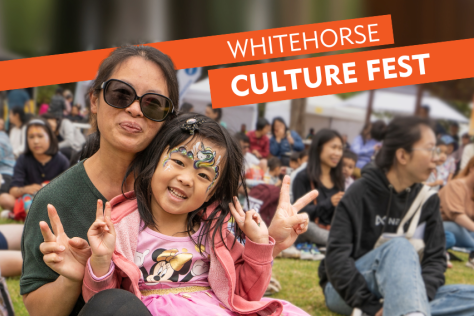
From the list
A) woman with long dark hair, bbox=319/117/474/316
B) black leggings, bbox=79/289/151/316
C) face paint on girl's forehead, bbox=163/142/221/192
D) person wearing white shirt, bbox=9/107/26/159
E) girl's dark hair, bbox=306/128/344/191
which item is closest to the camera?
black leggings, bbox=79/289/151/316

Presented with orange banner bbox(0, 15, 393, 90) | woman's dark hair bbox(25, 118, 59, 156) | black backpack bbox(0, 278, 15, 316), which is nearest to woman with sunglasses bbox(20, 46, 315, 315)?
black backpack bbox(0, 278, 15, 316)

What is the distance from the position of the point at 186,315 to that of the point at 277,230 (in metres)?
0.54

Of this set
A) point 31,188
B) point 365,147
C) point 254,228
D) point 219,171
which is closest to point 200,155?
point 219,171

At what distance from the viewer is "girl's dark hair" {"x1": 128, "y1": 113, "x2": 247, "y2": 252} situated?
198cm

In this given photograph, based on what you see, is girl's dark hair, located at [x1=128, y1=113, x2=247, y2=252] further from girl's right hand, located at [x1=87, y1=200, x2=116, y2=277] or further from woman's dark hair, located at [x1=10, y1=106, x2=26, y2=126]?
woman's dark hair, located at [x1=10, y1=106, x2=26, y2=126]

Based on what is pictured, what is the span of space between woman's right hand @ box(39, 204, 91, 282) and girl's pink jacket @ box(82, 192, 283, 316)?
13 cm

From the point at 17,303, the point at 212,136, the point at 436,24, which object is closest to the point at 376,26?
the point at 212,136

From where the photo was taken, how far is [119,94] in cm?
192

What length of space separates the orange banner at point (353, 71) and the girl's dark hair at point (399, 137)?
2212 mm

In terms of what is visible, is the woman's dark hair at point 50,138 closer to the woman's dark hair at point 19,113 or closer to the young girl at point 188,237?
the woman's dark hair at point 19,113

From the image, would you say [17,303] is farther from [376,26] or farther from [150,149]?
[376,26]

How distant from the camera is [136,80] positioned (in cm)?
193

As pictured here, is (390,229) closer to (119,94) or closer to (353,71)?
(119,94)

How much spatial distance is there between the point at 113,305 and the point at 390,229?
258 cm
